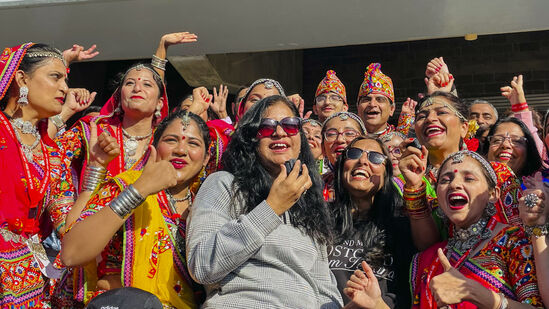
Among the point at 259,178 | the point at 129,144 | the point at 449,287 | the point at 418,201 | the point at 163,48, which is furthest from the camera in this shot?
the point at 163,48

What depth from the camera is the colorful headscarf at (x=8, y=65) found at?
3.48 m

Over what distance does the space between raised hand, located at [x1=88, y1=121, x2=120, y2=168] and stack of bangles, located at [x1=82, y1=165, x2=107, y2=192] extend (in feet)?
0.13

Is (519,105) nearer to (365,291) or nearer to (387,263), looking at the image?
(387,263)

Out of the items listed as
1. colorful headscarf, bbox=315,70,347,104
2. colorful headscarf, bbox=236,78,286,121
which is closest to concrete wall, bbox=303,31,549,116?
colorful headscarf, bbox=315,70,347,104

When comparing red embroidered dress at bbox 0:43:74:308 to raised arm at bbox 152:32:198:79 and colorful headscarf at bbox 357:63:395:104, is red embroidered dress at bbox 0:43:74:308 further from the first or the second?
colorful headscarf at bbox 357:63:395:104

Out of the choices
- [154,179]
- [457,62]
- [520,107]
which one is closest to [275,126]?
[154,179]

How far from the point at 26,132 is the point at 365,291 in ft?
6.10

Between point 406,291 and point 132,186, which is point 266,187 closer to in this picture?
point 132,186

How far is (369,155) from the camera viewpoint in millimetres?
3559

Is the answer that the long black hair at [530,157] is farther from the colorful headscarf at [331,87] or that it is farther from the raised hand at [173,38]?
the raised hand at [173,38]

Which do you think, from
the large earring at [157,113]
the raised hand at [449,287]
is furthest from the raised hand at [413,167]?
the large earring at [157,113]

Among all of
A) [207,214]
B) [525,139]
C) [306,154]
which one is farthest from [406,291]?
[525,139]

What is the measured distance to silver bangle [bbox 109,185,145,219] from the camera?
9.52ft

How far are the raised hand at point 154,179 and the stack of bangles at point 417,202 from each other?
1098 millimetres
